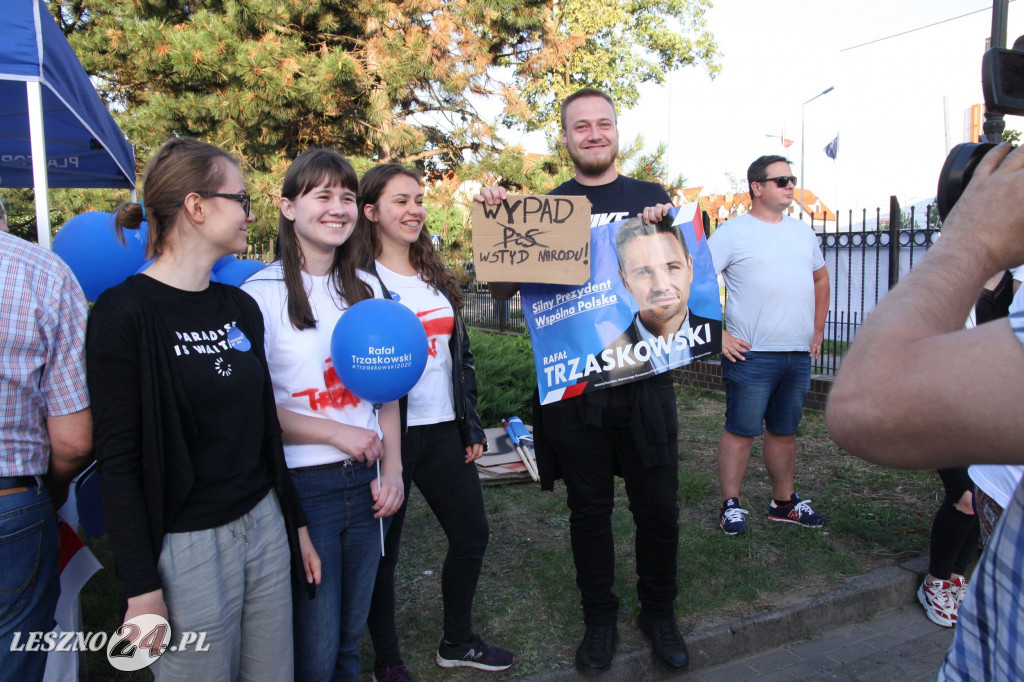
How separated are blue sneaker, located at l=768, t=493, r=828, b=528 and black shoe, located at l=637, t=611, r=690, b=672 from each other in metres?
1.63

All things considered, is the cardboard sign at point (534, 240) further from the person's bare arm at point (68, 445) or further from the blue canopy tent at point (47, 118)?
the blue canopy tent at point (47, 118)

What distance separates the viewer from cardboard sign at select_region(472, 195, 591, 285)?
2.65m

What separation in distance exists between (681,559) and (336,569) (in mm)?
2172

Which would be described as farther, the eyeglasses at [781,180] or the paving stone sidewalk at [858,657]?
the eyeglasses at [781,180]

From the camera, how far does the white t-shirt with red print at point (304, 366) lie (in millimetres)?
2119

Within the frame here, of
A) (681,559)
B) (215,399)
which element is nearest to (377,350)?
(215,399)

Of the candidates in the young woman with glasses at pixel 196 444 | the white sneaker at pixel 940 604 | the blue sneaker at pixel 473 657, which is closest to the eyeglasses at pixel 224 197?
the young woman with glasses at pixel 196 444

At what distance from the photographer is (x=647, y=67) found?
22281 mm

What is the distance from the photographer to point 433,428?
2664 millimetres

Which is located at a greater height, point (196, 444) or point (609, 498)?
point (196, 444)

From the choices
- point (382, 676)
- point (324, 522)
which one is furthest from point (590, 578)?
point (324, 522)

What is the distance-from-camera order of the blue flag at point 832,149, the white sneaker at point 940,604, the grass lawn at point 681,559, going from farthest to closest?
A: the blue flag at point 832,149 → the white sneaker at point 940,604 → the grass lawn at point 681,559

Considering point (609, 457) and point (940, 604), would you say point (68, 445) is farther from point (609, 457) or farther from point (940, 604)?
point (940, 604)

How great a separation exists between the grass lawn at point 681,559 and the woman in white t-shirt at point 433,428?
0.20 metres
